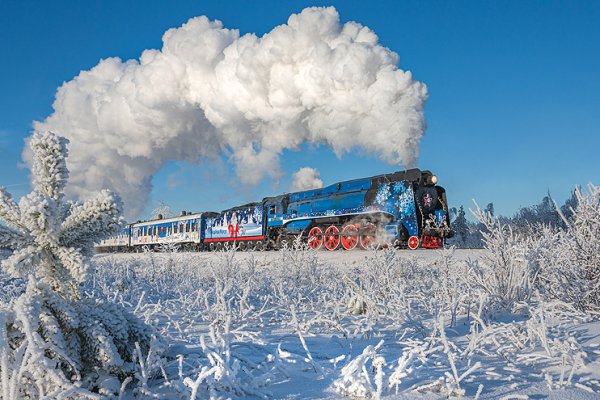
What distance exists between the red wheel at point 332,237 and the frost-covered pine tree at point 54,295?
17177 millimetres

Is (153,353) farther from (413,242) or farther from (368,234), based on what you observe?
(368,234)

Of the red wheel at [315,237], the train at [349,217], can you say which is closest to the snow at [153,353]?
the train at [349,217]

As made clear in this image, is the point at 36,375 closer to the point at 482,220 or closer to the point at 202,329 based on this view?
the point at 202,329

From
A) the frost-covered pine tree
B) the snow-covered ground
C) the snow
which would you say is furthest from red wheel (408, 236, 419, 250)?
the frost-covered pine tree

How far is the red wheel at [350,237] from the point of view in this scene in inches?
710

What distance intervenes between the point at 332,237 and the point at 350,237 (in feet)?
3.99

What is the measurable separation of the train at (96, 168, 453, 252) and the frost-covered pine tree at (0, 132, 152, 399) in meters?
10.6

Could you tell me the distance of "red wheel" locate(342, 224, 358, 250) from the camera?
1803 cm

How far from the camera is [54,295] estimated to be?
192 cm

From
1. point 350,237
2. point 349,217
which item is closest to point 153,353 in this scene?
point 350,237

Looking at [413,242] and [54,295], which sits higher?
[413,242]

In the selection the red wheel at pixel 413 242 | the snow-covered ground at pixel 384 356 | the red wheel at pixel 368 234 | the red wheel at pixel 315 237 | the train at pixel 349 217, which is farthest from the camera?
the red wheel at pixel 315 237

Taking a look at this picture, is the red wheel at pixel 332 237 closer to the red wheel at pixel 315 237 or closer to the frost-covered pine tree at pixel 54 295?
the red wheel at pixel 315 237

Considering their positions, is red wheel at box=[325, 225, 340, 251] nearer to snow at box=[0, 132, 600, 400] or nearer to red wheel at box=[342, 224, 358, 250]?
red wheel at box=[342, 224, 358, 250]
